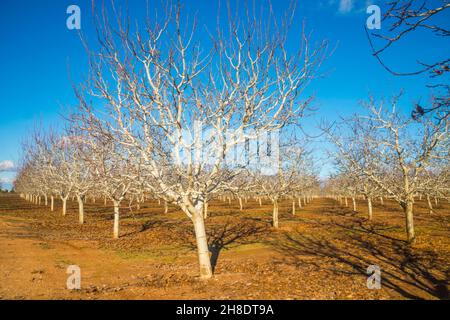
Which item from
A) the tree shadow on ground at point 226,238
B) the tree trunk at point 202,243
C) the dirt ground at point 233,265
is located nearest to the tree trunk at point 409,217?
the dirt ground at point 233,265

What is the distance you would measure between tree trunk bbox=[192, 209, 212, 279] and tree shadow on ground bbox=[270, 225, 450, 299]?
397 centimetres

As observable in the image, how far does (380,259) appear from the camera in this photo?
11.9m

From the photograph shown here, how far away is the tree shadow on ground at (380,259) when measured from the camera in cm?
861

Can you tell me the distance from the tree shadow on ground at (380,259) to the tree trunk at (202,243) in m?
3.97

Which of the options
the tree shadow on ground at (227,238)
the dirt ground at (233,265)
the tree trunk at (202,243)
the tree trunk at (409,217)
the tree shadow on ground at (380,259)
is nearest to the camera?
the dirt ground at (233,265)

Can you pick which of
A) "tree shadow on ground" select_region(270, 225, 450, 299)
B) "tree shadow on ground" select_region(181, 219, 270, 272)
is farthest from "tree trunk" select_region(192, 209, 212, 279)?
"tree shadow on ground" select_region(270, 225, 450, 299)

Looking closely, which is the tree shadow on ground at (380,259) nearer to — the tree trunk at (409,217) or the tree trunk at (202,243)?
the tree trunk at (409,217)

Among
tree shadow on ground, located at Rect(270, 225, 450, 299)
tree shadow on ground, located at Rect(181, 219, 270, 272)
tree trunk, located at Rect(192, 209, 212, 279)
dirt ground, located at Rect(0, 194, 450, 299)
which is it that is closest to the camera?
dirt ground, located at Rect(0, 194, 450, 299)

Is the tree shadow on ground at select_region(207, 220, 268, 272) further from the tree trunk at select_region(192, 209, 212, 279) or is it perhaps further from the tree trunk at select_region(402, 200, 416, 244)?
the tree trunk at select_region(402, 200, 416, 244)

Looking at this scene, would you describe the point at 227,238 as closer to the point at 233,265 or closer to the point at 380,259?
the point at 233,265

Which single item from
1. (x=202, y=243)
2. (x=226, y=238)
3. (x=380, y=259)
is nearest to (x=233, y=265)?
(x=202, y=243)

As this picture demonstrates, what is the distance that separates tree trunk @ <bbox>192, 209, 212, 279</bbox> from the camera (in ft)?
29.1
